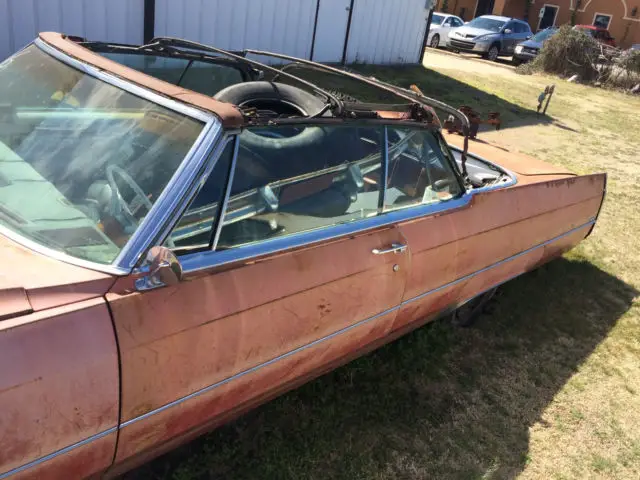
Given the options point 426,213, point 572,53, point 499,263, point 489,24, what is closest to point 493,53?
point 489,24

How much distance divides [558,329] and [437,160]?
1804 millimetres

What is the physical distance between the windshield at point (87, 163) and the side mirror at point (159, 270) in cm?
12

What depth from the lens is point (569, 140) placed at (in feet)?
32.2

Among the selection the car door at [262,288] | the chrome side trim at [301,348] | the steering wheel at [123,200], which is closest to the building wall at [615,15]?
the chrome side trim at [301,348]

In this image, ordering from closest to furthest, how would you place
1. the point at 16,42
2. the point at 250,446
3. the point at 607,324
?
the point at 250,446
the point at 607,324
the point at 16,42

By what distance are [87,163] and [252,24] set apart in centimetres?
796

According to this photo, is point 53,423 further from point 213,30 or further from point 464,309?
point 213,30

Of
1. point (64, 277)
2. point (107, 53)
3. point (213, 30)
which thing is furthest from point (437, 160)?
point (213, 30)

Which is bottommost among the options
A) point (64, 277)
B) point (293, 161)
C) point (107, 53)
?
point (64, 277)

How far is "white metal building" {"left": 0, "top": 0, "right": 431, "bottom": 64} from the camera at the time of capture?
682 cm

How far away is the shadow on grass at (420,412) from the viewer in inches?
98.7

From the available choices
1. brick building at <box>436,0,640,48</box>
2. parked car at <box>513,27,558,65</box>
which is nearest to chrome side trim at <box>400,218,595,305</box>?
parked car at <box>513,27,558,65</box>

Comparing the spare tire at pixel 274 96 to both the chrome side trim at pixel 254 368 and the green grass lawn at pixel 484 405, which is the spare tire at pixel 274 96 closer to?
the chrome side trim at pixel 254 368

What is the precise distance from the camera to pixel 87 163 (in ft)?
6.70
